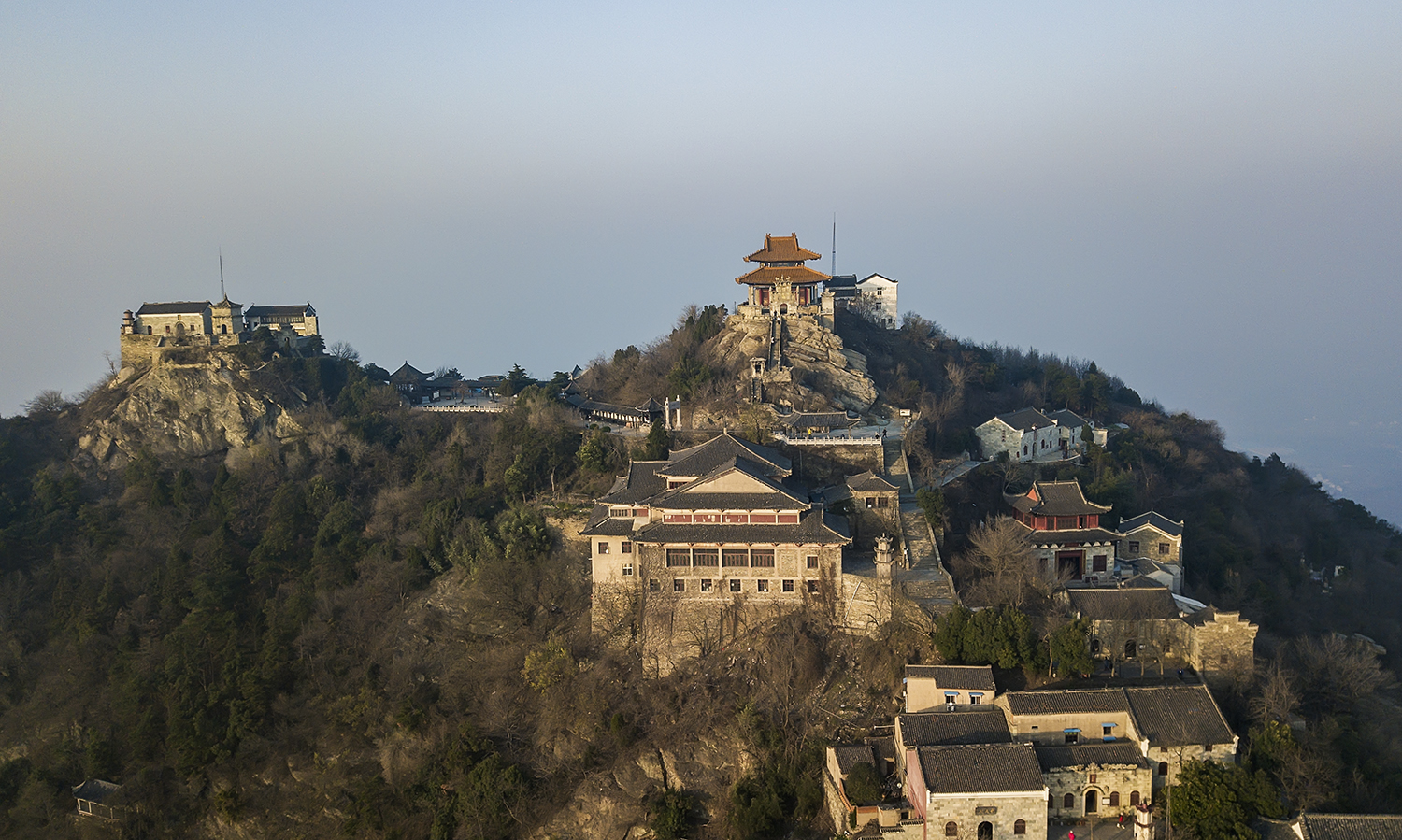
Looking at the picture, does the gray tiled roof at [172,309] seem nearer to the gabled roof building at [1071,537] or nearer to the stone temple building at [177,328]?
the stone temple building at [177,328]

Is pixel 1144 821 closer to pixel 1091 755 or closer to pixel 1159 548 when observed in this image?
pixel 1091 755

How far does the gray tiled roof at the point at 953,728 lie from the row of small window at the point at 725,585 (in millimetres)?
4927

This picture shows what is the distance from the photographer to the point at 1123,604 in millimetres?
21016

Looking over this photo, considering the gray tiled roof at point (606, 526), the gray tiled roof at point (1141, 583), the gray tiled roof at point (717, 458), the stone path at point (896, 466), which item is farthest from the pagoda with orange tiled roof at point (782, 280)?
the gray tiled roof at point (1141, 583)

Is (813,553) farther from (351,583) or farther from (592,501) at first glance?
(351,583)

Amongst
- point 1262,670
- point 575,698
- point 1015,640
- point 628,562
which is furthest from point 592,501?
point 1262,670

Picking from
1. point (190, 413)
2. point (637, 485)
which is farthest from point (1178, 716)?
point (190, 413)

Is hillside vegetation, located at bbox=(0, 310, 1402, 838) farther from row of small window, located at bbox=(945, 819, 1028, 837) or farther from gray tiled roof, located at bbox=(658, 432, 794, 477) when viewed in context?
gray tiled roof, located at bbox=(658, 432, 794, 477)

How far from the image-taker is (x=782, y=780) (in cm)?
1984

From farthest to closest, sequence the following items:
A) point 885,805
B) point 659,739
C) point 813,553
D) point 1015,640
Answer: point 813,553, point 659,739, point 1015,640, point 885,805

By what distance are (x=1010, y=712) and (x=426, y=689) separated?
45.3ft

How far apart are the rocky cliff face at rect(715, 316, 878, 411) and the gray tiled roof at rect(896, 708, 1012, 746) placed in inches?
560

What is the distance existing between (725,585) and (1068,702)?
807 centimetres

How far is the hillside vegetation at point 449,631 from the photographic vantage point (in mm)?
21141
